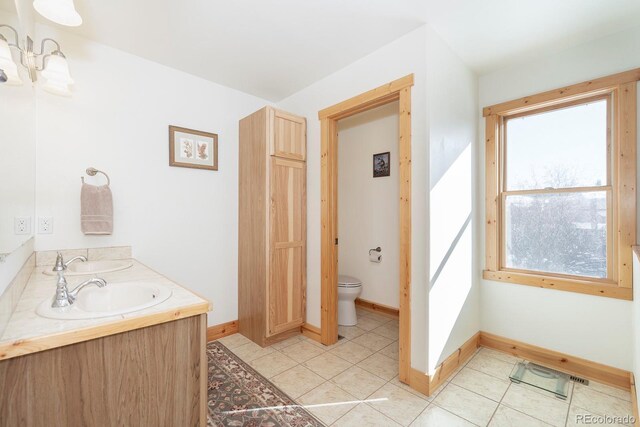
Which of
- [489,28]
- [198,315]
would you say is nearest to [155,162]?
[198,315]

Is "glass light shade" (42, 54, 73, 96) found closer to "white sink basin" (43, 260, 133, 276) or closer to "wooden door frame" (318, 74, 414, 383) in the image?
"white sink basin" (43, 260, 133, 276)

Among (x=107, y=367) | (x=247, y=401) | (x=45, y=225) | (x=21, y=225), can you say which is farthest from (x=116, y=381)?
(x=45, y=225)

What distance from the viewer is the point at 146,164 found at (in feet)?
7.59

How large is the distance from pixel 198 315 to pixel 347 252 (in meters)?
2.82

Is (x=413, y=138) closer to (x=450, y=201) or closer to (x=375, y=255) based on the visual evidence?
(x=450, y=201)

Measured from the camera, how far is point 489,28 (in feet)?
6.37

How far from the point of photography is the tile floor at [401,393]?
1642mm

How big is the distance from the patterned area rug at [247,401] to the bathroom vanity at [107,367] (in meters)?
0.63

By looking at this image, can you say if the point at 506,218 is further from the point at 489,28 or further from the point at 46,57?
the point at 46,57

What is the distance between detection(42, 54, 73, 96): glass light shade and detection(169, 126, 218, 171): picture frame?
0.75 meters

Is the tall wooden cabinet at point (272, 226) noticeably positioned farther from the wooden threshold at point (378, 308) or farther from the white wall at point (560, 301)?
the white wall at point (560, 301)

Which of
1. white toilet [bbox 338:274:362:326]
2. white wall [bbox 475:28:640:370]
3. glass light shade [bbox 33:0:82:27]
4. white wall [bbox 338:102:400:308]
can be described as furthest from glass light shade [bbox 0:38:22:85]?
white wall [bbox 475:28:640:370]

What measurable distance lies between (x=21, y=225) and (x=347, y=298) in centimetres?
259

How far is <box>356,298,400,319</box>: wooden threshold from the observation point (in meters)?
3.25
